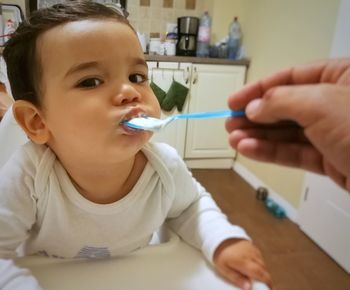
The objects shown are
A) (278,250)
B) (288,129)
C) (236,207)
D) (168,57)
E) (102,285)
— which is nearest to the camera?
(288,129)

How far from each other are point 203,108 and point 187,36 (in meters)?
0.60

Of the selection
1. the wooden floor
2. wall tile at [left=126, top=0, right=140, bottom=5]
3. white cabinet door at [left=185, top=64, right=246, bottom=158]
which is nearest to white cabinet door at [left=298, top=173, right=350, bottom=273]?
the wooden floor

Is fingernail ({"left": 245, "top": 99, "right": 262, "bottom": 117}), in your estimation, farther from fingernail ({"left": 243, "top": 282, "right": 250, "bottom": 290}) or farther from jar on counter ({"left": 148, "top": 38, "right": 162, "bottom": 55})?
jar on counter ({"left": 148, "top": 38, "right": 162, "bottom": 55})

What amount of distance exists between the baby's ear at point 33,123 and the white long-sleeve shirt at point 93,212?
2 centimetres

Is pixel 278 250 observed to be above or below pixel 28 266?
below

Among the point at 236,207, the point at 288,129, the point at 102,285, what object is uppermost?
the point at 288,129

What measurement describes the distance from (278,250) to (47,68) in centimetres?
160

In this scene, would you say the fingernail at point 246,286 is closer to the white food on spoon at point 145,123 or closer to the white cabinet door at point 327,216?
the white food on spoon at point 145,123

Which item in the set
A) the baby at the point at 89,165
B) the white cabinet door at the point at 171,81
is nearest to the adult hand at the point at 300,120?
the baby at the point at 89,165

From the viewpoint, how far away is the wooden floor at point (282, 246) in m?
1.65

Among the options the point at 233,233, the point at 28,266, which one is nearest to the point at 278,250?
the point at 233,233

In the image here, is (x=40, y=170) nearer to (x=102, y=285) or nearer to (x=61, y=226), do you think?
(x=61, y=226)

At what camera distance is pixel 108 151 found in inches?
26.2

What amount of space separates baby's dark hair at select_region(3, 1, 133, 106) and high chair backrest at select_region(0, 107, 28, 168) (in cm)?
17
